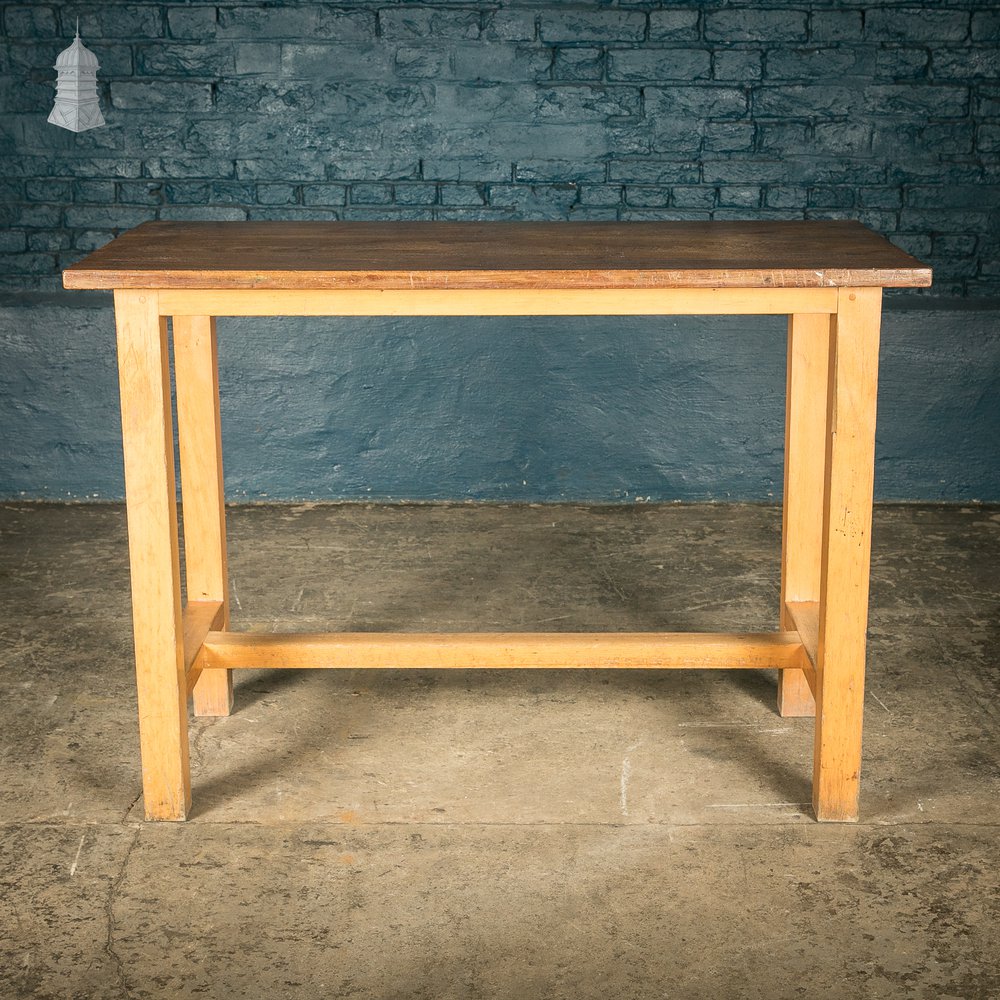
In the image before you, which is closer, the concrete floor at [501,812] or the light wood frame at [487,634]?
the concrete floor at [501,812]

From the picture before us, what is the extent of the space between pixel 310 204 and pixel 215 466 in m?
1.64

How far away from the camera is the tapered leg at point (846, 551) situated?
231 centimetres

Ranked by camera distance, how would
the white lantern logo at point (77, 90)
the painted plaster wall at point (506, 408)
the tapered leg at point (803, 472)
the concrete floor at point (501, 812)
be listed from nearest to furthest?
the concrete floor at point (501, 812) < the tapered leg at point (803, 472) < the white lantern logo at point (77, 90) < the painted plaster wall at point (506, 408)

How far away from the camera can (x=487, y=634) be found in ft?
9.05

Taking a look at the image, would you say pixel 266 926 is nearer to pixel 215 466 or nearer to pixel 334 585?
pixel 215 466

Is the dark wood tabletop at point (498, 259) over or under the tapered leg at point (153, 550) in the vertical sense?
over

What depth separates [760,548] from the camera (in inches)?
159

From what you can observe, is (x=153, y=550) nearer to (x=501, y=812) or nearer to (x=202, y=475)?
(x=202, y=475)

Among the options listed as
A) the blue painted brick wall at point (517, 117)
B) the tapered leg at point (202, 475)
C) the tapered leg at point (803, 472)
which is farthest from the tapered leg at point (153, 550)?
the blue painted brick wall at point (517, 117)

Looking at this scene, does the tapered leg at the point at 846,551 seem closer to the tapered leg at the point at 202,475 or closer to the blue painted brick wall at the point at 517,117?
the tapered leg at the point at 202,475

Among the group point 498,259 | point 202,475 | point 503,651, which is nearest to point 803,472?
point 503,651

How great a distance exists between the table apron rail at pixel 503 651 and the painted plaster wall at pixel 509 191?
67.1 inches

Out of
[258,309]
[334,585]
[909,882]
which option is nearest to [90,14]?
[334,585]

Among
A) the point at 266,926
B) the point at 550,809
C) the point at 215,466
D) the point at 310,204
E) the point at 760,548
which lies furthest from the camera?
the point at 310,204
